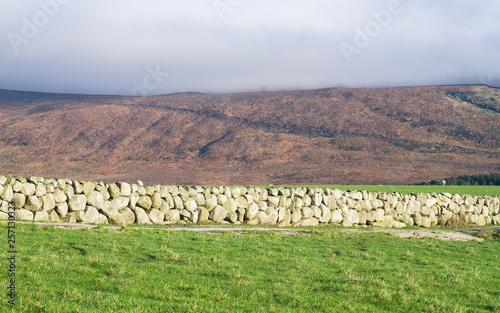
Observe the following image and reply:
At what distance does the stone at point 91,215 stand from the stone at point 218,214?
554cm

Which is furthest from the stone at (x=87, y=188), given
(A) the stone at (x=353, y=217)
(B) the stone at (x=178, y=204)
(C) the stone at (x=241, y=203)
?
(A) the stone at (x=353, y=217)

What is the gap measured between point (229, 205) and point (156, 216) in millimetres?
3732

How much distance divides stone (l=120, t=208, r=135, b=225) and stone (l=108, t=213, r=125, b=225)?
0.12 meters

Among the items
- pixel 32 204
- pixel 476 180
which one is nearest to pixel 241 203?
pixel 32 204

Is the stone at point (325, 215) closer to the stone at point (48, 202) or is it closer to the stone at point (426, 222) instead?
the stone at point (426, 222)

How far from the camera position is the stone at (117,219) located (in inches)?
730

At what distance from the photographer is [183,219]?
67.8 ft

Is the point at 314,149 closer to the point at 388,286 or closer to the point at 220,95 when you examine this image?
the point at 220,95

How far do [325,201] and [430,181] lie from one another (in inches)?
1806

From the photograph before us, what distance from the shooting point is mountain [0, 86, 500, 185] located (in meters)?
70.1

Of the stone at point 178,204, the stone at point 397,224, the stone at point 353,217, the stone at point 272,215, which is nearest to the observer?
the stone at point 178,204

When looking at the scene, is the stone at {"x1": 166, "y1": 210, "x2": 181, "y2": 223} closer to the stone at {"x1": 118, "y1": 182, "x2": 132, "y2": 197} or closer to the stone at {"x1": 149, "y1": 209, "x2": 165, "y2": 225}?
the stone at {"x1": 149, "y1": 209, "x2": 165, "y2": 225}

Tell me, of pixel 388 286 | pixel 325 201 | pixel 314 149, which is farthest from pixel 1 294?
pixel 314 149

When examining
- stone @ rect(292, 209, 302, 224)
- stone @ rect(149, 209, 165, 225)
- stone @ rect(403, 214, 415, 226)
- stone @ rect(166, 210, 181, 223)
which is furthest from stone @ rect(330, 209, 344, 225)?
stone @ rect(149, 209, 165, 225)
